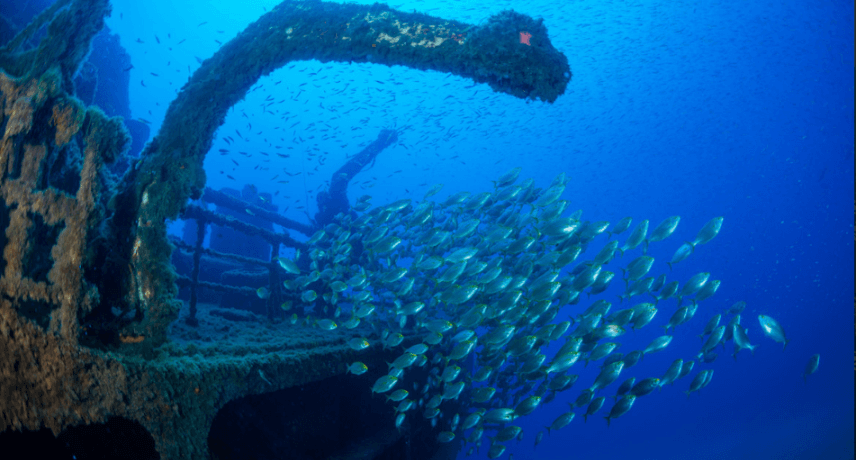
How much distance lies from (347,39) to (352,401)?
4.81 meters

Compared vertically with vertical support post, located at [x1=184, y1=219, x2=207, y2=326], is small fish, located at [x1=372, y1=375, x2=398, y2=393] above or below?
below

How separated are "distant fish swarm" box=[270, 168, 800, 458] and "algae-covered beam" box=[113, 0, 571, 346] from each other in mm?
3398

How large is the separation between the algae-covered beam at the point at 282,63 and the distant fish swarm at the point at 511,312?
11.1 ft

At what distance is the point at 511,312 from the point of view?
632 centimetres

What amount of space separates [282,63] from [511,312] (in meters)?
5.26

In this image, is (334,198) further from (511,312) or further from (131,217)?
(131,217)

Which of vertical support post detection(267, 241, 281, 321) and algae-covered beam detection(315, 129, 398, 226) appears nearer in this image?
vertical support post detection(267, 241, 281, 321)

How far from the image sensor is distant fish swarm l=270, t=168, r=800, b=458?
5988mm

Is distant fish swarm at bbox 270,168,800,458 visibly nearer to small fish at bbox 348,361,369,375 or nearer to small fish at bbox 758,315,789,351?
small fish at bbox 758,315,789,351

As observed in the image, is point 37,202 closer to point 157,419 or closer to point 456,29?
point 157,419

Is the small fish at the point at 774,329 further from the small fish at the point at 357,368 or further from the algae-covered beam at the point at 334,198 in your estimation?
the algae-covered beam at the point at 334,198

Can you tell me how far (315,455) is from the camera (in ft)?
13.7

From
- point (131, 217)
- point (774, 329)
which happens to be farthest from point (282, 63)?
point (774, 329)

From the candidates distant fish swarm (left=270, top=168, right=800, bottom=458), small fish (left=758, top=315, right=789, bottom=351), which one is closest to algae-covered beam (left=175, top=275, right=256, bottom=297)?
distant fish swarm (left=270, top=168, right=800, bottom=458)
